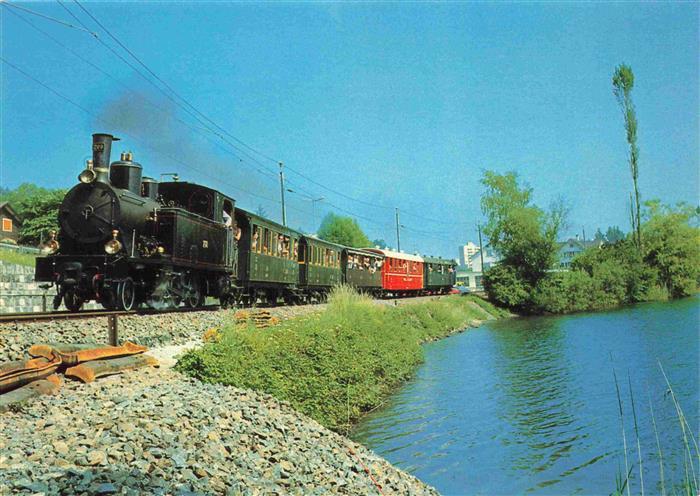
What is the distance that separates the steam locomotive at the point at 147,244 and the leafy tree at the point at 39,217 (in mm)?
34636

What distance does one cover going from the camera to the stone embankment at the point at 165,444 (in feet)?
14.5

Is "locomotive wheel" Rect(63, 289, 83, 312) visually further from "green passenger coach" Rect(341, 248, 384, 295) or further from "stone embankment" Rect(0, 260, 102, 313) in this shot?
"green passenger coach" Rect(341, 248, 384, 295)

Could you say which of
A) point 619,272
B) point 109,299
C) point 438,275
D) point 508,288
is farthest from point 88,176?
point 619,272

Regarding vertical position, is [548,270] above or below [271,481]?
above

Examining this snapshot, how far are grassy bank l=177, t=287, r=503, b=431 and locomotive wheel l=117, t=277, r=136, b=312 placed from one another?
2878 mm

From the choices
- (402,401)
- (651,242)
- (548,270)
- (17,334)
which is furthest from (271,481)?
(651,242)

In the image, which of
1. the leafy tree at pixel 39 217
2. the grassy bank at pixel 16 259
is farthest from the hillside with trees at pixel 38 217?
the grassy bank at pixel 16 259

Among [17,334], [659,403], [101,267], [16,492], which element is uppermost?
[101,267]

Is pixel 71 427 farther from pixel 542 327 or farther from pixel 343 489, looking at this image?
pixel 542 327

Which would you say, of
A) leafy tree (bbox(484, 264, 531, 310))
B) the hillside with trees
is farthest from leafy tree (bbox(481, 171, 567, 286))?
the hillside with trees

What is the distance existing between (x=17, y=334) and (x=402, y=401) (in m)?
7.91

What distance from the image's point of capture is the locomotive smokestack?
12.9 metres

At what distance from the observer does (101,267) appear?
1270 cm

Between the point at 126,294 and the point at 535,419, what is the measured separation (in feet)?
30.2
